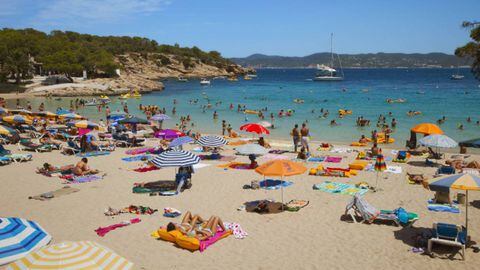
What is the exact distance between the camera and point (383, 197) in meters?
12.0

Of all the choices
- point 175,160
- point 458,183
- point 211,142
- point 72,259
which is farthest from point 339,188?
point 72,259

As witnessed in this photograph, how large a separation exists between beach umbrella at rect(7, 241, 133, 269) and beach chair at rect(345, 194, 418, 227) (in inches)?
237

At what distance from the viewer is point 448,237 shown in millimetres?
8281

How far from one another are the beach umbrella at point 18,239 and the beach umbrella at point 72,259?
102 centimetres

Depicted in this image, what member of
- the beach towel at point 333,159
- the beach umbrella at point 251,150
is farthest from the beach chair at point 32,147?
the beach towel at point 333,159

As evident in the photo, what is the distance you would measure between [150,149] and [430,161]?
39.1 feet

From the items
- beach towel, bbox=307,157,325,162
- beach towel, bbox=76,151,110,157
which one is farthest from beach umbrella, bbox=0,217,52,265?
beach towel, bbox=307,157,325,162

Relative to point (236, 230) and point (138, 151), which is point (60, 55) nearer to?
point (138, 151)

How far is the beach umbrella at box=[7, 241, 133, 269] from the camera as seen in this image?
541cm

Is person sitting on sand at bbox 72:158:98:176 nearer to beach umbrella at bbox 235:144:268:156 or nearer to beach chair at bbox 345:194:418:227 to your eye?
beach umbrella at bbox 235:144:268:156

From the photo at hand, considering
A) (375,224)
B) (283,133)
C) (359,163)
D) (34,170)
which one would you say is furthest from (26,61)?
(375,224)

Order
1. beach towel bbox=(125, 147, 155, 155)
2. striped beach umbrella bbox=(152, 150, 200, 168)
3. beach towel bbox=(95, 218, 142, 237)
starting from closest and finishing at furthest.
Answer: beach towel bbox=(95, 218, 142, 237), striped beach umbrella bbox=(152, 150, 200, 168), beach towel bbox=(125, 147, 155, 155)

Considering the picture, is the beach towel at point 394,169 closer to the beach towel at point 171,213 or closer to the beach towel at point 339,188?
the beach towel at point 339,188

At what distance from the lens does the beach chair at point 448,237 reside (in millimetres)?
8172
